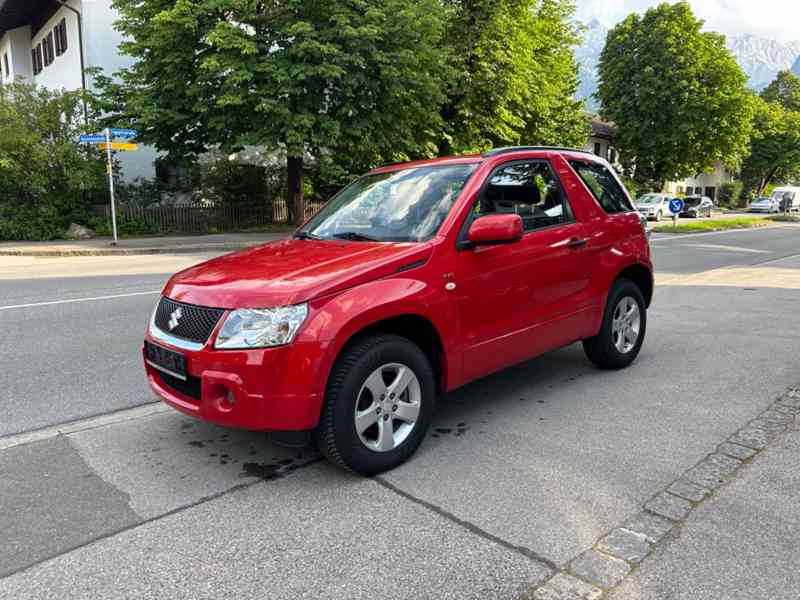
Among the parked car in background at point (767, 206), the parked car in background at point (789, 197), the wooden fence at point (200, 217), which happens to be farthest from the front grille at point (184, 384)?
the parked car in background at point (767, 206)

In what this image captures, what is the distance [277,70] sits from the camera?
18188 mm

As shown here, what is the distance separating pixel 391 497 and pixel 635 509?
3.95 ft

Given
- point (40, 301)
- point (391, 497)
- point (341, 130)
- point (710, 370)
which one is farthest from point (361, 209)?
point (341, 130)

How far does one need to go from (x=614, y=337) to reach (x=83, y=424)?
4.12 m

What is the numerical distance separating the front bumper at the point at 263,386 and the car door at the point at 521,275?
1091 millimetres

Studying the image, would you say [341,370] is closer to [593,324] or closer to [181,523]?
[181,523]

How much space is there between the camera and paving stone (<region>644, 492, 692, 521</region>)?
3.10m

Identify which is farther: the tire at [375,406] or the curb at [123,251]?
the curb at [123,251]

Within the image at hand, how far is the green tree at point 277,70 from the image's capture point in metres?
18.1

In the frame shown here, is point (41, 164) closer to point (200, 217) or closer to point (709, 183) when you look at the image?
point (200, 217)

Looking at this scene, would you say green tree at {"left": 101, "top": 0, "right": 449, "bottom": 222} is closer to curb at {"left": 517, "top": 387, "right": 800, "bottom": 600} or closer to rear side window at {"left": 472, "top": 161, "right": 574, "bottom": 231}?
rear side window at {"left": 472, "top": 161, "right": 574, "bottom": 231}

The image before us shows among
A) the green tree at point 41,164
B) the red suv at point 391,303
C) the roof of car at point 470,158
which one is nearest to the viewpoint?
the red suv at point 391,303

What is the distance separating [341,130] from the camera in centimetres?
1975

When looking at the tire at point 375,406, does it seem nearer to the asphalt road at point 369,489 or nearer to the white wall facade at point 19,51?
the asphalt road at point 369,489
